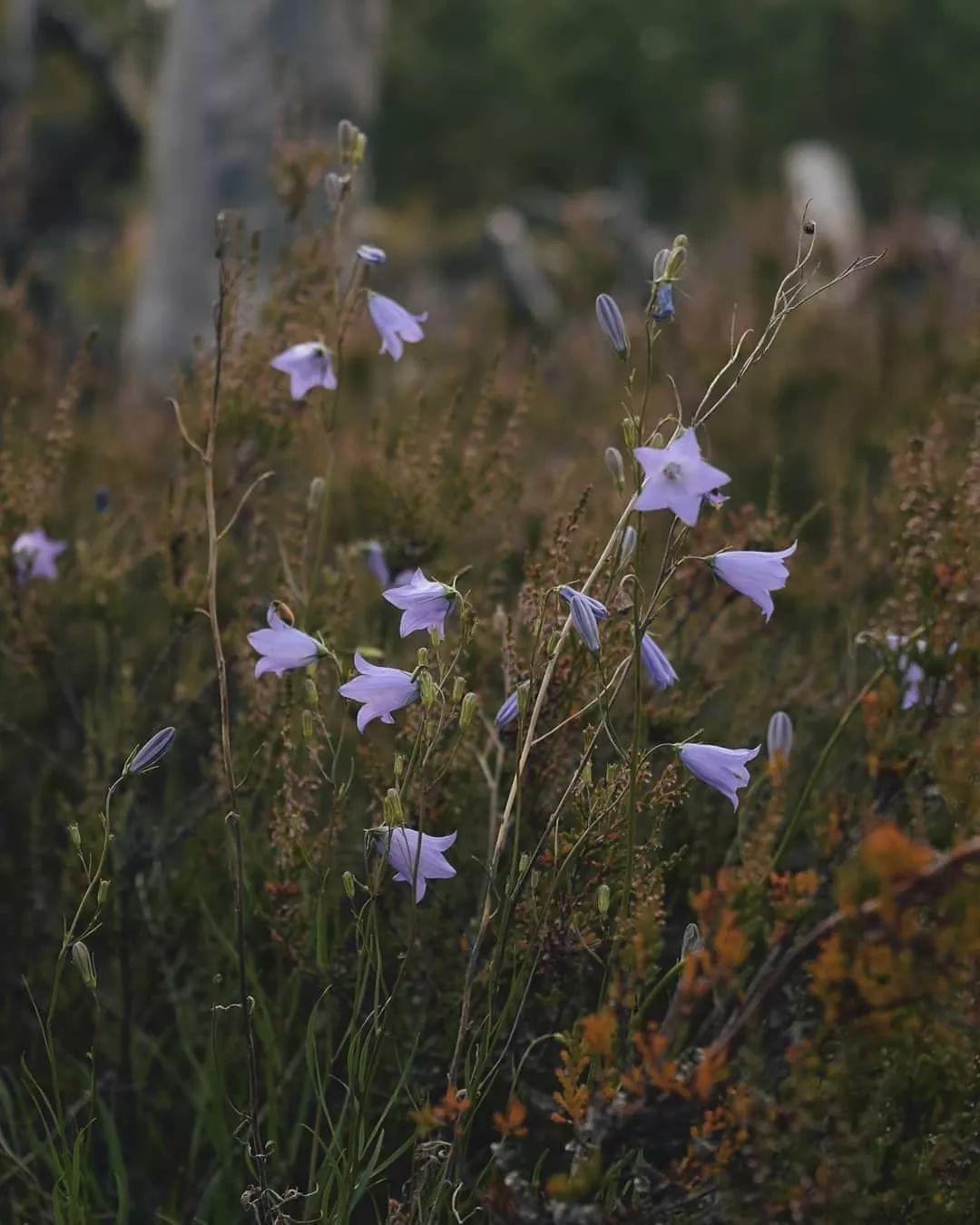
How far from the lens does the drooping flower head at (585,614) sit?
124 cm

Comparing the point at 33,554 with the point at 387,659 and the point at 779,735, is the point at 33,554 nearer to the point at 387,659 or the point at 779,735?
the point at 387,659

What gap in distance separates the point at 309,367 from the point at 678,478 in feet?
2.78

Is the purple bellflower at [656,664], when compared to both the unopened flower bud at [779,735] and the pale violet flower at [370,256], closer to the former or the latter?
the unopened flower bud at [779,735]

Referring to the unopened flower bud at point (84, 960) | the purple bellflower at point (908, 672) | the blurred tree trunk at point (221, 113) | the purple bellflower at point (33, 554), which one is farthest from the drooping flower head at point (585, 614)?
the blurred tree trunk at point (221, 113)

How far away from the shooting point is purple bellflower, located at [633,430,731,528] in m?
A: 1.18

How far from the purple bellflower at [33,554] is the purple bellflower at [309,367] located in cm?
57

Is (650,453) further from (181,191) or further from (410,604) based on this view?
(181,191)

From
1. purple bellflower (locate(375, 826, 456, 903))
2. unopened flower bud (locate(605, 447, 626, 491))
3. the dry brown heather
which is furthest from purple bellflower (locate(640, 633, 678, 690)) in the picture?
purple bellflower (locate(375, 826, 456, 903))

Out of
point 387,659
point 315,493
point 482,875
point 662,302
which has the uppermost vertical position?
point 662,302

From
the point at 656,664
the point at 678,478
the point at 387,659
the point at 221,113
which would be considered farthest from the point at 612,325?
the point at 221,113

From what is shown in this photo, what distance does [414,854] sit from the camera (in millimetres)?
1354

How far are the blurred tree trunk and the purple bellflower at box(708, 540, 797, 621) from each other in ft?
12.7

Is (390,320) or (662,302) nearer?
(662,302)

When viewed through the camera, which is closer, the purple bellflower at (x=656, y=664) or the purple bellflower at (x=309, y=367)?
the purple bellflower at (x=656, y=664)
